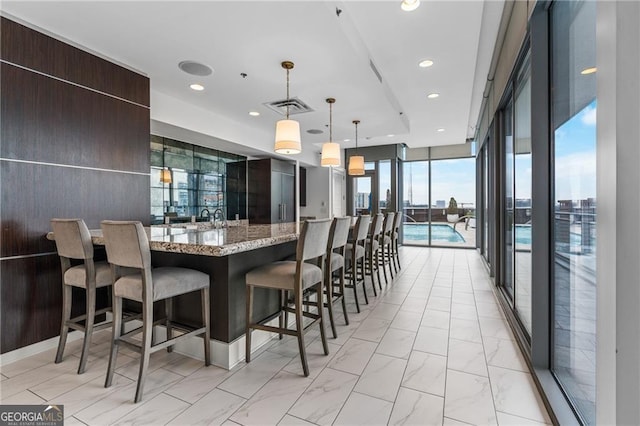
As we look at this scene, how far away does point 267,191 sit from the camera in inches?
254

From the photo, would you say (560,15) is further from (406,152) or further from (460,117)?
(406,152)

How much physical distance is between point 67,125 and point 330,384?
10.2ft

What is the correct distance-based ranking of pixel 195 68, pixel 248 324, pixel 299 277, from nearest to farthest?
pixel 299 277, pixel 248 324, pixel 195 68

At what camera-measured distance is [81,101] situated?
284 cm

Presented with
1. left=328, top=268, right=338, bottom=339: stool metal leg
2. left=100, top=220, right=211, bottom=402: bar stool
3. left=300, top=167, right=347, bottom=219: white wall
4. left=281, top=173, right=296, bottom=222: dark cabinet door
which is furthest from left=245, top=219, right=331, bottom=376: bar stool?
left=300, top=167, right=347, bottom=219: white wall

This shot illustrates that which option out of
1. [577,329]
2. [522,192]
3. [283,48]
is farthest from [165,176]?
[577,329]

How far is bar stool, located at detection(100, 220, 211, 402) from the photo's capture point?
5.93ft

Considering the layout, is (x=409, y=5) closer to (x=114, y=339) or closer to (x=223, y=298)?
(x=223, y=298)

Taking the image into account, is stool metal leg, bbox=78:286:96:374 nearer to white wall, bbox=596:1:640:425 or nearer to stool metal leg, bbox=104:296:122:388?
stool metal leg, bbox=104:296:122:388

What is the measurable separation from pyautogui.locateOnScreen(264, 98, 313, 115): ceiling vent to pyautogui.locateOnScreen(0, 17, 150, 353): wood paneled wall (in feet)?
6.05

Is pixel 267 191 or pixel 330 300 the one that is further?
pixel 267 191

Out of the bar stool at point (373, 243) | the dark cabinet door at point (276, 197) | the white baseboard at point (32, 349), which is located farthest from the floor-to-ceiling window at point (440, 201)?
the white baseboard at point (32, 349)

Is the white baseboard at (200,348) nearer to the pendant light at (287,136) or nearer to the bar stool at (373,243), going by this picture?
the bar stool at (373,243)

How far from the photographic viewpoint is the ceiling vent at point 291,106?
4240 mm
